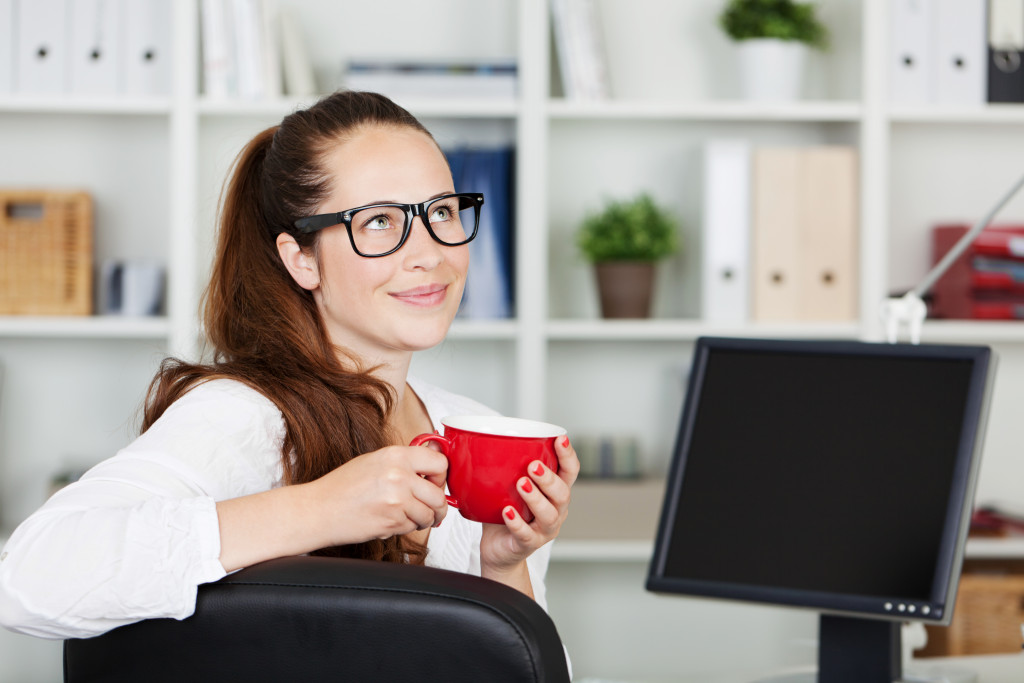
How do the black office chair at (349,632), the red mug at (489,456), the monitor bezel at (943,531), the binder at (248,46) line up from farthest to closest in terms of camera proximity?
the binder at (248,46), the monitor bezel at (943,531), the red mug at (489,456), the black office chair at (349,632)

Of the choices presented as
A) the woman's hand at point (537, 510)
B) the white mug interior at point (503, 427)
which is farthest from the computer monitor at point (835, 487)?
the white mug interior at point (503, 427)

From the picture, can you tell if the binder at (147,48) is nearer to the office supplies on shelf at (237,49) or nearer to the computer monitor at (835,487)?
the office supplies on shelf at (237,49)

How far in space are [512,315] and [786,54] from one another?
912 millimetres

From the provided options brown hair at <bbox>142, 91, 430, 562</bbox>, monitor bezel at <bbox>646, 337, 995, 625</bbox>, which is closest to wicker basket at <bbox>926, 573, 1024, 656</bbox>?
monitor bezel at <bbox>646, 337, 995, 625</bbox>

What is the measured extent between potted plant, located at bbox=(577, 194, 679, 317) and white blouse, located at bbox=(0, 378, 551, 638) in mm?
1622

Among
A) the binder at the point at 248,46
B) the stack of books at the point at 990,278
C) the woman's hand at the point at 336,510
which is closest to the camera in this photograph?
the woman's hand at the point at 336,510

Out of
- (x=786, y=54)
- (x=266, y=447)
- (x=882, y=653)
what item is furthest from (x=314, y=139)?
(x=786, y=54)

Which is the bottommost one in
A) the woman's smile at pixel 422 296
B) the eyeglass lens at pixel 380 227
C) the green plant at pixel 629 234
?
the woman's smile at pixel 422 296

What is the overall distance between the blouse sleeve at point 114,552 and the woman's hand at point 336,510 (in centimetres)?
3

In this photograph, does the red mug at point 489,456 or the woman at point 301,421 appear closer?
the woman at point 301,421

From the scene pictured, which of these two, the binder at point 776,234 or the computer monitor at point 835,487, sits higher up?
the binder at point 776,234

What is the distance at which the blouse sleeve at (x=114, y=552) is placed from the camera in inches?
30.4

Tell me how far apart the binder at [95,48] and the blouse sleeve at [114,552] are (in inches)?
69.8

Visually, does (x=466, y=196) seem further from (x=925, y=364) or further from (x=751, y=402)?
(x=925, y=364)
